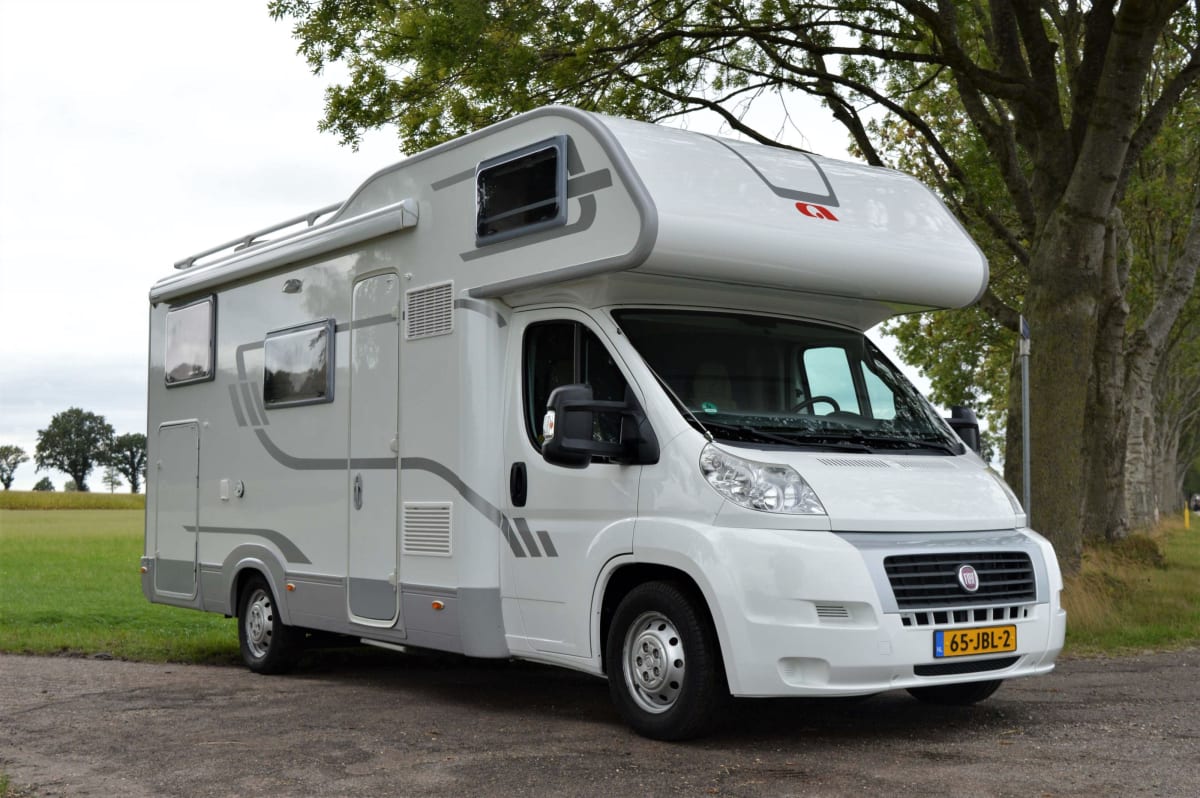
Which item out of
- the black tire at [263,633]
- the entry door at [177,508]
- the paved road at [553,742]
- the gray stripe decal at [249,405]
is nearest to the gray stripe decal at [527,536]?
the paved road at [553,742]

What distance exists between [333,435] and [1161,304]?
14660mm

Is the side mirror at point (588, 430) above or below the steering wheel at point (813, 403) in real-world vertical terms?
below

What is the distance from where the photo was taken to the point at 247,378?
10.6 metres

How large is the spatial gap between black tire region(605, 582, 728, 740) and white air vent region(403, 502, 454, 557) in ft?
4.66

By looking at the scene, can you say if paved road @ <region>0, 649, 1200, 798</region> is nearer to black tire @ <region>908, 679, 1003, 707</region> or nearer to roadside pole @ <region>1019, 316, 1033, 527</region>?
black tire @ <region>908, 679, 1003, 707</region>

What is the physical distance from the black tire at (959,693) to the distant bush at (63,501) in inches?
2108

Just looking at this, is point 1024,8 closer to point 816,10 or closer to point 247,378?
point 816,10

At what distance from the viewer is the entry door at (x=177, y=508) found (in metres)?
11.3

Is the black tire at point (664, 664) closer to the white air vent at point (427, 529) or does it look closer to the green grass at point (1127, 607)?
the white air vent at point (427, 529)

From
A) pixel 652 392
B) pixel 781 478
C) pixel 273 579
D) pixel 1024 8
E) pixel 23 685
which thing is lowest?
pixel 23 685

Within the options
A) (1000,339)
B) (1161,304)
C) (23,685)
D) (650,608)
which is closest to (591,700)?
(650,608)

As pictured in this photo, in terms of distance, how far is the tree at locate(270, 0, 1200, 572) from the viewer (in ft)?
41.1

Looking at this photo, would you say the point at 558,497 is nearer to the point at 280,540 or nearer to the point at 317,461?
the point at 317,461

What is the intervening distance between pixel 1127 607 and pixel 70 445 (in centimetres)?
10499
